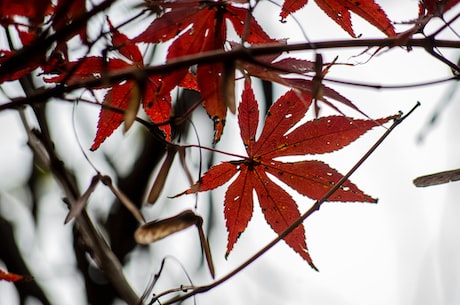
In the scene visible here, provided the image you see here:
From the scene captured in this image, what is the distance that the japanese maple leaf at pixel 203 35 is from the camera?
574mm

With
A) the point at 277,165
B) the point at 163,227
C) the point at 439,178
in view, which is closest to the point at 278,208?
the point at 277,165

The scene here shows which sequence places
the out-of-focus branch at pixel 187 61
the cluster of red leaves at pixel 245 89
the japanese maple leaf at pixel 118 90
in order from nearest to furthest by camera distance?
the out-of-focus branch at pixel 187 61, the cluster of red leaves at pixel 245 89, the japanese maple leaf at pixel 118 90

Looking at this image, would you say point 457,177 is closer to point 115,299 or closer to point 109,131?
point 109,131

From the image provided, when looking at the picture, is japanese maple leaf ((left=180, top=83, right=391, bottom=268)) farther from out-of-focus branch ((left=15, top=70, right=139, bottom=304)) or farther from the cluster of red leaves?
out-of-focus branch ((left=15, top=70, right=139, bottom=304))

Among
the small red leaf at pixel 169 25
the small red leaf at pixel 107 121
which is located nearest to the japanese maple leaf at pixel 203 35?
the small red leaf at pixel 169 25

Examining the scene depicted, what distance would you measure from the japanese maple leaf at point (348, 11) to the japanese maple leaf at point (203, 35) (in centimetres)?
7

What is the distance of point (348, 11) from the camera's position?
2.34ft

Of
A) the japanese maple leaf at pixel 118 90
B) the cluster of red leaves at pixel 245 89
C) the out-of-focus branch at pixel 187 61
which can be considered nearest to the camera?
the out-of-focus branch at pixel 187 61

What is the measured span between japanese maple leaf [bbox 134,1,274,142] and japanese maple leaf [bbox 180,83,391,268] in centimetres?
11

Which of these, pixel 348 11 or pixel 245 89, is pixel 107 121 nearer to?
pixel 245 89

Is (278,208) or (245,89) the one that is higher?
(245,89)

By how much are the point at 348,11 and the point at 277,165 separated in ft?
0.70

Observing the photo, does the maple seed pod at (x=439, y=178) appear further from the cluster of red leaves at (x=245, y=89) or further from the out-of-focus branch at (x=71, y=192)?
the out-of-focus branch at (x=71, y=192)

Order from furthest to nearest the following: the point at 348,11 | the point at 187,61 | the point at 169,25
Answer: the point at 348,11 → the point at 169,25 → the point at 187,61
